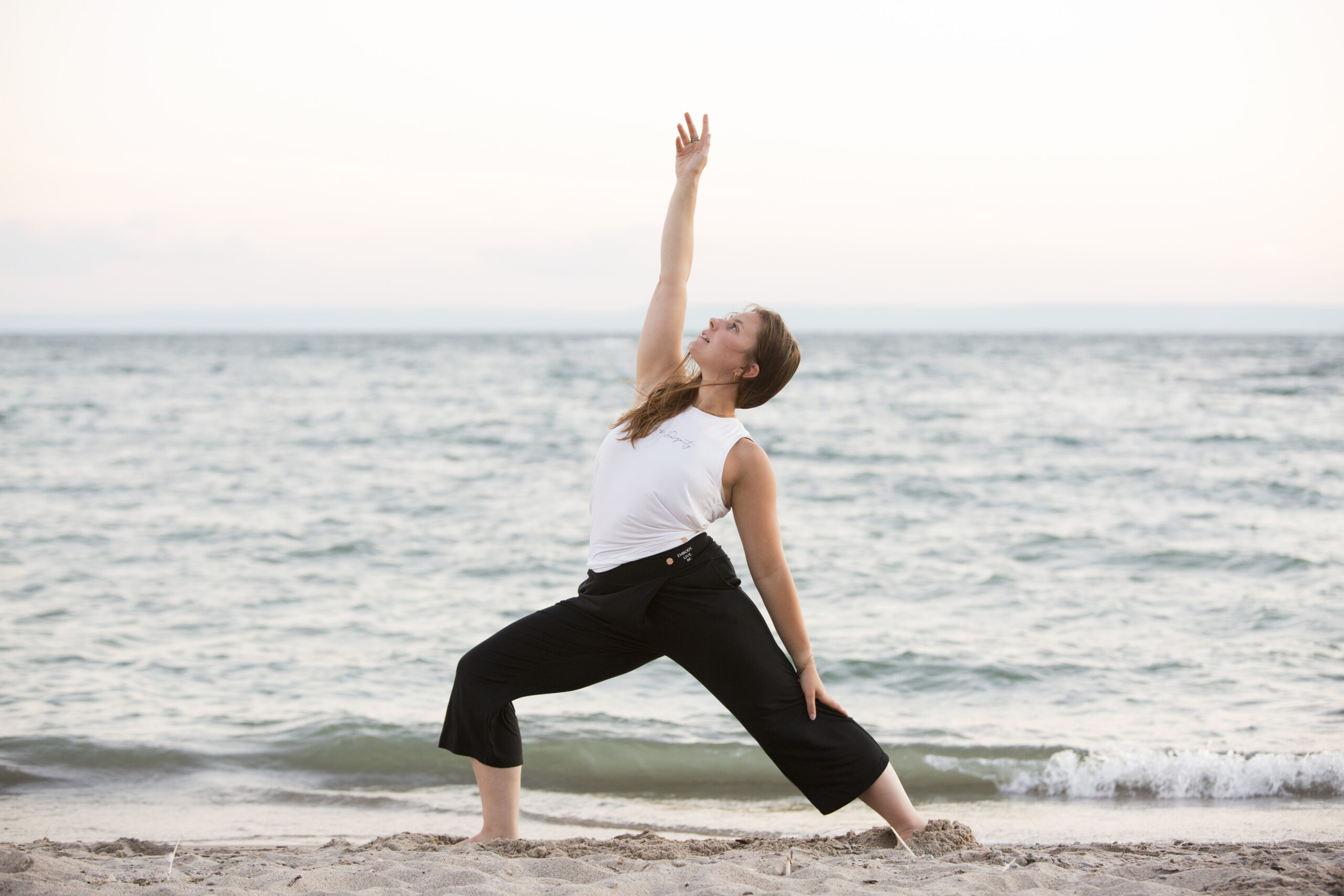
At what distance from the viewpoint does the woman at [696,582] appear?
313 centimetres

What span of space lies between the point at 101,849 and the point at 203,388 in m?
29.8

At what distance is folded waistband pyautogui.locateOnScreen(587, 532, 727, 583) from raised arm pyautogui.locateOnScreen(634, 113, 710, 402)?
54cm

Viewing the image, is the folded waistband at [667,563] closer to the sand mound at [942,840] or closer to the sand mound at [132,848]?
the sand mound at [942,840]

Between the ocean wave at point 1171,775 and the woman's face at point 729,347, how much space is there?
309 centimetres

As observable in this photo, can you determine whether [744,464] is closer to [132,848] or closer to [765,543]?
[765,543]

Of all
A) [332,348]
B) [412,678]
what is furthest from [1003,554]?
[332,348]

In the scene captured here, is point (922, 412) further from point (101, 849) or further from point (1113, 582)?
point (101, 849)

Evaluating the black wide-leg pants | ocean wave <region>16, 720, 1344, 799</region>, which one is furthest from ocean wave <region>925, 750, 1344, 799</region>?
the black wide-leg pants

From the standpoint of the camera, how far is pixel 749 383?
10.5 ft

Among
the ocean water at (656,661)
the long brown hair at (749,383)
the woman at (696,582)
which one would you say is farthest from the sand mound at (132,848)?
the long brown hair at (749,383)

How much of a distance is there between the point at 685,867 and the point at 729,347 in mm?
1684

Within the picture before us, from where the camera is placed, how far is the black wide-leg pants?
3.18 m

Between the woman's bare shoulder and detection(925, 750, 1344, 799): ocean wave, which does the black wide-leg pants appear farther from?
detection(925, 750, 1344, 799): ocean wave

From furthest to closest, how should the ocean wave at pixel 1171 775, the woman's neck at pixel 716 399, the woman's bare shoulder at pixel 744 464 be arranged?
1. the ocean wave at pixel 1171 775
2. the woman's neck at pixel 716 399
3. the woman's bare shoulder at pixel 744 464
